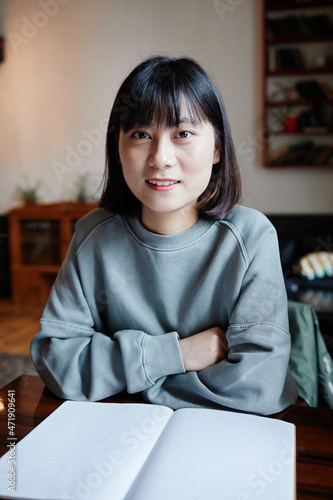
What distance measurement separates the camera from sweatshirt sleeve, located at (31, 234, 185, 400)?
78cm

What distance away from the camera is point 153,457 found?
58 cm

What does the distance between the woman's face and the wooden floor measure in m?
2.51

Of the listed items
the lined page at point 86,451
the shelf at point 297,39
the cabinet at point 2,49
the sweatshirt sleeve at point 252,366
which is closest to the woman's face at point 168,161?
the sweatshirt sleeve at point 252,366

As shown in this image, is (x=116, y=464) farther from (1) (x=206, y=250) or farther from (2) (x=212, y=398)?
(1) (x=206, y=250)

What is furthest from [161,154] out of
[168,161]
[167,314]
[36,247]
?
[36,247]

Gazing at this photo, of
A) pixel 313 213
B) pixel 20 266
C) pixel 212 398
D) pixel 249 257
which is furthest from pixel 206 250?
pixel 20 266

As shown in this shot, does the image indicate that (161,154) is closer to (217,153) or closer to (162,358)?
(217,153)

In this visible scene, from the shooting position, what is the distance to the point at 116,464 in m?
0.57

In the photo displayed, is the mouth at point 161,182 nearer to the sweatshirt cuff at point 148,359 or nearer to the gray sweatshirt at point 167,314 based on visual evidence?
the gray sweatshirt at point 167,314

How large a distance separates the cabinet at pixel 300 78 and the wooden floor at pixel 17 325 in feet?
8.01

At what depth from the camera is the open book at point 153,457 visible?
522 mm

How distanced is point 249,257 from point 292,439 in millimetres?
337

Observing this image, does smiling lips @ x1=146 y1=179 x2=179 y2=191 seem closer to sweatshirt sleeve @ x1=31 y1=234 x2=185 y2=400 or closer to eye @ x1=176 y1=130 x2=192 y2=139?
eye @ x1=176 y1=130 x2=192 y2=139

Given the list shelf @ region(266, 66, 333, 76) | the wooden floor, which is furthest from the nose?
shelf @ region(266, 66, 333, 76)
